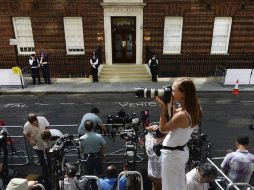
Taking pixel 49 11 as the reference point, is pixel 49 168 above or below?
below

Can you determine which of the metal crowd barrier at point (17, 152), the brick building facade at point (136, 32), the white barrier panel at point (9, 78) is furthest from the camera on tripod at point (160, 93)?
the brick building facade at point (136, 32)

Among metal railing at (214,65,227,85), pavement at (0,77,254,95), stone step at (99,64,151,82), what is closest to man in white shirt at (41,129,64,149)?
pavement at (0,77,254,95)

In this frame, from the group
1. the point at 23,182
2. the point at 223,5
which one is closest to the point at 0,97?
the point at 23,182

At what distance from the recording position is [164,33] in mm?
17438

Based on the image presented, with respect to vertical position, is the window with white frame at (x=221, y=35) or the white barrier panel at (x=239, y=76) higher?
the window with white frame at (x=221, y=35)

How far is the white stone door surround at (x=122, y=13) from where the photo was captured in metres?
16.6

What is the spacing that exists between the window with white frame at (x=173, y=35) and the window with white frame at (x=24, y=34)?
8901 mm

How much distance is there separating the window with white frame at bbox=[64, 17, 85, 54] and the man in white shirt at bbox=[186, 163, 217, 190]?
14659 mm

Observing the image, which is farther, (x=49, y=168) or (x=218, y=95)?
(x=218, y=95)

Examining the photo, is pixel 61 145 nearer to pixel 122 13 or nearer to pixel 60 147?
pixel 60 147

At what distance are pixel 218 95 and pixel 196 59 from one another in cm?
407

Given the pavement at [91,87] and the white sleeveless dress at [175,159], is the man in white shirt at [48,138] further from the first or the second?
the pavement at [91,87]

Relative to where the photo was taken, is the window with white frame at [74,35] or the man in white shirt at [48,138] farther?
the window with white frame at [74,35]

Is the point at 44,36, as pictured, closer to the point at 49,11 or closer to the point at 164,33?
the point at 49,11
